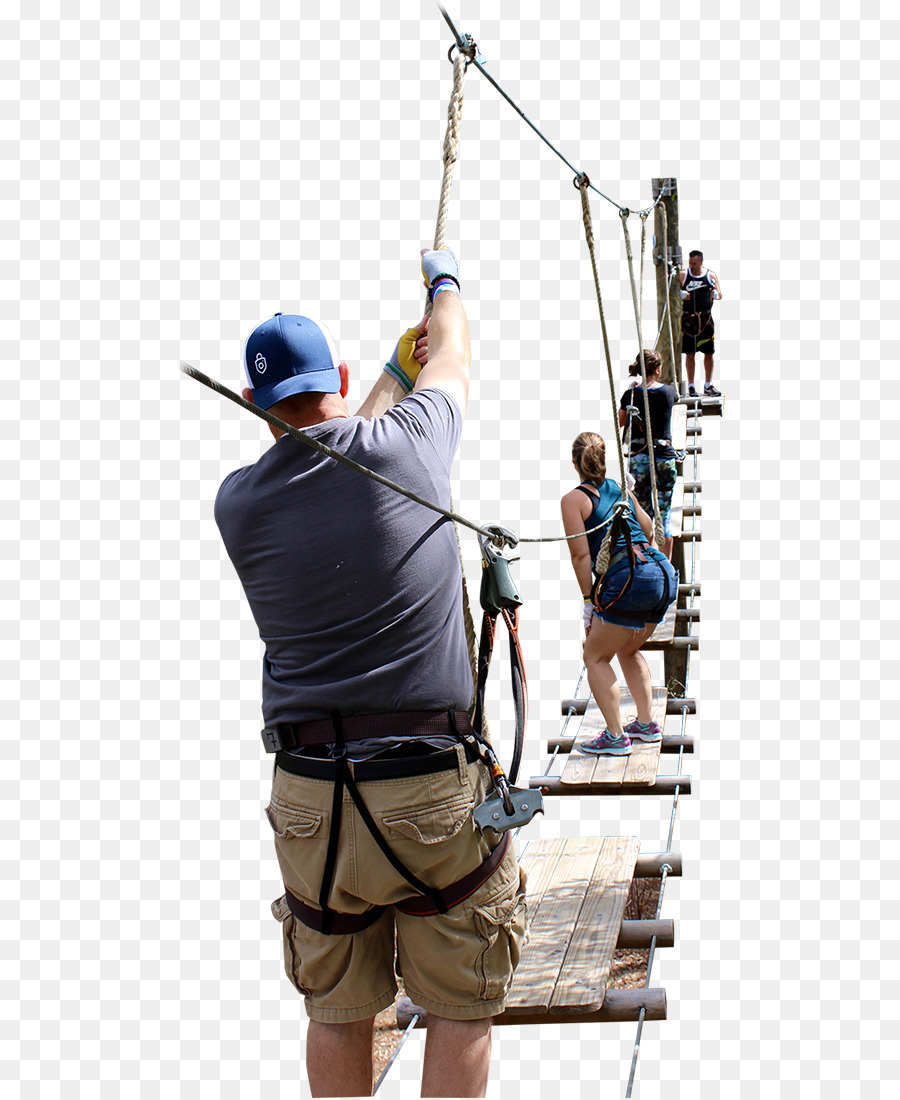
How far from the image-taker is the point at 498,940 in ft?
7.75

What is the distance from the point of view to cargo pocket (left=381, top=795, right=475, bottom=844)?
222 cm

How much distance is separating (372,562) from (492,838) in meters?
0.65

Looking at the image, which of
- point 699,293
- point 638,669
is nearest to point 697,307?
point 699,293

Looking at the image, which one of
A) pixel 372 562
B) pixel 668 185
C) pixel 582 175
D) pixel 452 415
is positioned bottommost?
pixel 372 562

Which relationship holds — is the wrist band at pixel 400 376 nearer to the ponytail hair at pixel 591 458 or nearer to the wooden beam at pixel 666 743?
the ponytail hair at pixel 591 458

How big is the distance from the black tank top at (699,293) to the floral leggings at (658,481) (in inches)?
111

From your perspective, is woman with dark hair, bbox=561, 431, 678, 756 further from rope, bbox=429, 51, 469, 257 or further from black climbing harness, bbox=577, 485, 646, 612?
rope, bbox=429, 51, 469, 257

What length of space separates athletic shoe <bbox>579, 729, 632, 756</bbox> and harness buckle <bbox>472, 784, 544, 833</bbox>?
3.00 meters

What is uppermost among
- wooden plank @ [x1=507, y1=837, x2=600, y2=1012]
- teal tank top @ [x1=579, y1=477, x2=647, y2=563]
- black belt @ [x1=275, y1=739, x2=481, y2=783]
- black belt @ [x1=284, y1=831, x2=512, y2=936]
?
teal tank top @ [x1=579, y1=477, x2=647, y2=563]

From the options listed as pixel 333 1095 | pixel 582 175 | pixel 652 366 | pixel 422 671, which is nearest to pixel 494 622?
pixel 422 671

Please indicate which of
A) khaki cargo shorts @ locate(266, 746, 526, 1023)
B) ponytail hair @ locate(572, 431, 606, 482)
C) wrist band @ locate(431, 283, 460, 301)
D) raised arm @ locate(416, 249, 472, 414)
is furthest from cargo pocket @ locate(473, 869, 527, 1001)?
ponytail hair @ locate(572, 431, 606, 482)

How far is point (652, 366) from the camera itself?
20.0 feet

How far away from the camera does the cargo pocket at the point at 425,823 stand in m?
2.22

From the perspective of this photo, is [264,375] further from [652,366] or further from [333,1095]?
[652,366]
